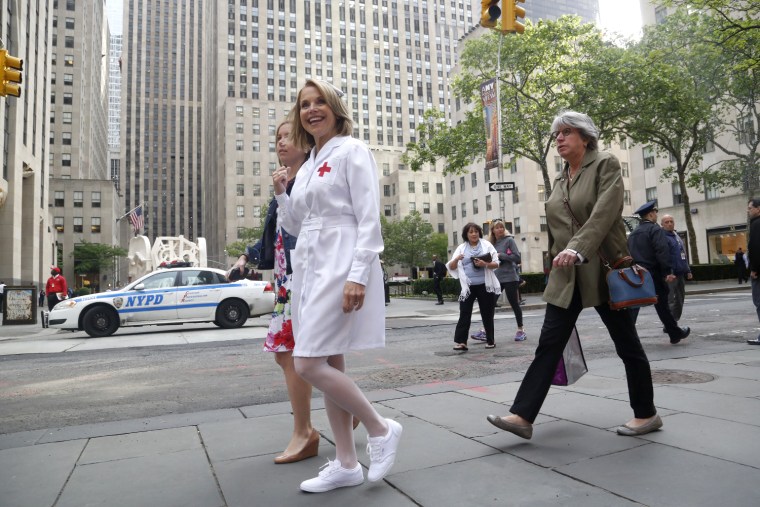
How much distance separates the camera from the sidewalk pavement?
2496mm

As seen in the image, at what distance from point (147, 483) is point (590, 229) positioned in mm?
2732

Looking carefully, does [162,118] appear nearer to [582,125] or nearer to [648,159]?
[648,159]

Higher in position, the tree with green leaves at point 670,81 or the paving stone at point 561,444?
the tree with green leaves at point 670,81

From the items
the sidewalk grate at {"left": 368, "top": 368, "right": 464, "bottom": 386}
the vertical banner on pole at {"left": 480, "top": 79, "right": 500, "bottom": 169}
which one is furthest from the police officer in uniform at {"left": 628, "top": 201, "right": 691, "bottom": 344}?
the vertical banner on pole at {"left": 480, "top": 79, "right": 500, "bottom": 169}

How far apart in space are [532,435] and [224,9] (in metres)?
107

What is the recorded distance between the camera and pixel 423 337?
10.1 m

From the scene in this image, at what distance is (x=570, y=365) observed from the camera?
3.61 meters

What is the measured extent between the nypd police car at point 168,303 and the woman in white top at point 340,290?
35.1 ft

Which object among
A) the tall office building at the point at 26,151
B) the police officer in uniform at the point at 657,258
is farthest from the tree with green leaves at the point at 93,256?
the police officer in uniform at the point at 657,258

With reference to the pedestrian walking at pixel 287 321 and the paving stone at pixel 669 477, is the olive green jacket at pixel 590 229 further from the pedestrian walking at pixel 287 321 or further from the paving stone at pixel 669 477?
the pedestrian walking at pixel 287 321

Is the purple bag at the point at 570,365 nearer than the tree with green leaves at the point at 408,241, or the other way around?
the purple bag at the point at 570,365

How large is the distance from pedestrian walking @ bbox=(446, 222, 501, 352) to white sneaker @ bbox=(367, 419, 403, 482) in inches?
204

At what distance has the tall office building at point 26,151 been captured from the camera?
123ft

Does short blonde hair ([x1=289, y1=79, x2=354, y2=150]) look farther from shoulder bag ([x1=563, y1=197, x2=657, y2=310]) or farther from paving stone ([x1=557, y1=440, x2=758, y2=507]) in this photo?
paving stone ([x1=557, y1=440, x2=758, y2=507])
